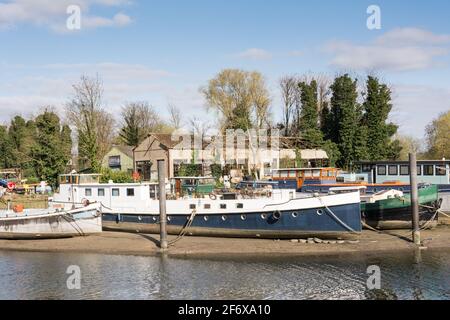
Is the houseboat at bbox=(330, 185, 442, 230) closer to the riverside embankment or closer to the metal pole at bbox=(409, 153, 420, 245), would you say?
the riverside embankment

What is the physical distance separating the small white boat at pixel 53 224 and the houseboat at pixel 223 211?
1.38 meters

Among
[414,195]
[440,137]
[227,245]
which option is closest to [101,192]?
[227,245]

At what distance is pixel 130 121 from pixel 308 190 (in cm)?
5554

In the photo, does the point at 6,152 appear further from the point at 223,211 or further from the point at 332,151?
the point at 223,211

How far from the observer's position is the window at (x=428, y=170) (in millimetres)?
41897

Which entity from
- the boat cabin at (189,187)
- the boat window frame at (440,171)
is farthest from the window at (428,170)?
the boat cabin at (189,187)

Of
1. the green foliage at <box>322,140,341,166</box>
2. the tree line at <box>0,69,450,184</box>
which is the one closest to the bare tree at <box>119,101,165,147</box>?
the tree line at <box>0,69,450,184</box>

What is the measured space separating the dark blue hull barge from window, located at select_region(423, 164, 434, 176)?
50.1ft

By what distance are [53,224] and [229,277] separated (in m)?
14.1

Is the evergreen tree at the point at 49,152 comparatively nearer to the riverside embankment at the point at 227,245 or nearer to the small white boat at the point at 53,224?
the small white boat at the point at 53,224

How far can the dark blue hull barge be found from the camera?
28.8 meters

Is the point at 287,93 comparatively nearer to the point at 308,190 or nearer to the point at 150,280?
the point at 308,190

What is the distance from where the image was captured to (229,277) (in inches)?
898
